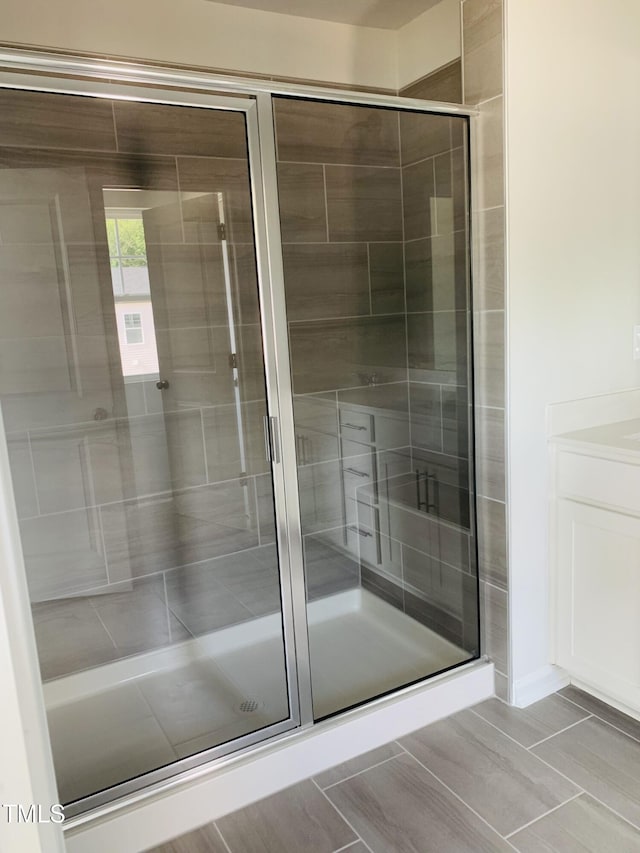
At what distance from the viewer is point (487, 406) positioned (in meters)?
2.22

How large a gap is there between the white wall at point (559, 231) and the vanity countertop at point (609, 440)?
0.38ft

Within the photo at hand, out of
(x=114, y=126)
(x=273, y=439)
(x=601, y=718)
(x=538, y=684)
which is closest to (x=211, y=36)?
(x=114, y=126)

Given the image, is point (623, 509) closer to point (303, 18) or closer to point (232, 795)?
point (232, 795)

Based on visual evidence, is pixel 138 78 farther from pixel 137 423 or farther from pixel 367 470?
pixel 367 470

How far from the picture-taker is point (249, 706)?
7.46 feet

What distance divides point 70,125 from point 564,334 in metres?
1.88

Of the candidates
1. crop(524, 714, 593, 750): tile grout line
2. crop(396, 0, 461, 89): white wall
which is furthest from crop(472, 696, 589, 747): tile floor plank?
→ crop(396, 0, 461, 89): white wall

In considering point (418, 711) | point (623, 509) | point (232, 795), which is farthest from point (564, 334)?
point (232, 795)

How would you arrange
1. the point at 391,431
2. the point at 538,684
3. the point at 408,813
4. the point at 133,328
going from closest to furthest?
the point at 408,813 < the point at 538,684 < the point at 133,328 < the point at 391,431

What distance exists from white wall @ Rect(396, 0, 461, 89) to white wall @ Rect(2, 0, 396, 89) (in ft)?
0.21

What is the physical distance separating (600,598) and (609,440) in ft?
1.69

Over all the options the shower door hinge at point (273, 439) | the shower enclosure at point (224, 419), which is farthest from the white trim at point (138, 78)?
the shower door hinge at point (273, 439)

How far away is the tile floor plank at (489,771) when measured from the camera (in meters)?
1.86

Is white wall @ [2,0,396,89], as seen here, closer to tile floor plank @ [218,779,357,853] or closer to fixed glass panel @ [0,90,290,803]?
fixed glass panel @ [0,90,290,803]
